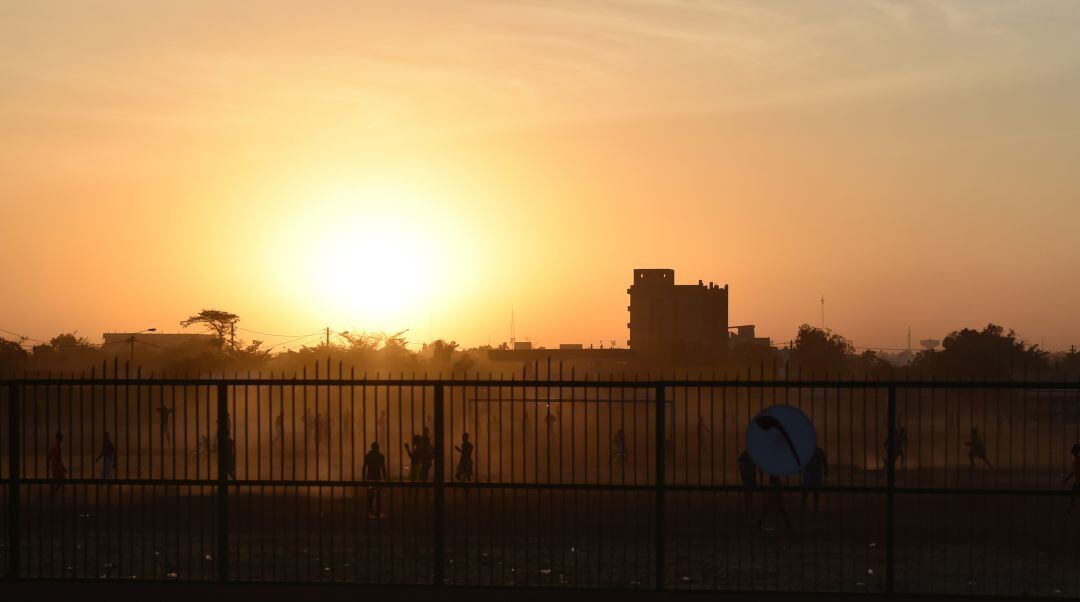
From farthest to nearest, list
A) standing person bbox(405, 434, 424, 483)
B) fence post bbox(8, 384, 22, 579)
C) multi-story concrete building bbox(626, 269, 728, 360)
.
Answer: multi-story concrete building bbox(626, 269, 728, 360) < standing person bbox(405, 434, 424, 483) < fence post bbox(8, 384, 22, 579)

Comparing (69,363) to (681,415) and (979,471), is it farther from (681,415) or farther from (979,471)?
(979,471)

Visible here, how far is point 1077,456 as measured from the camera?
22.8 meters

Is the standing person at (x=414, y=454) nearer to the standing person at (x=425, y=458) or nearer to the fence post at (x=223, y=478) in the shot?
the standing person at (x=425, y=458)

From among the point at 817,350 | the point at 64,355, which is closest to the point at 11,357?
the point at 64,355

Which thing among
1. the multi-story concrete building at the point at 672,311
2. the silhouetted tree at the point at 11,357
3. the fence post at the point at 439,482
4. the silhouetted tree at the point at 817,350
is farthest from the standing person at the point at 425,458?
the multi-story concrete building at the point at 672,311

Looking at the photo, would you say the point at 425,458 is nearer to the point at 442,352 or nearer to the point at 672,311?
the point at 442,352

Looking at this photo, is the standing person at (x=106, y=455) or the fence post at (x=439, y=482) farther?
the standing person at (x=106, y=455)

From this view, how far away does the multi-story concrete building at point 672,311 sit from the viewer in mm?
186500

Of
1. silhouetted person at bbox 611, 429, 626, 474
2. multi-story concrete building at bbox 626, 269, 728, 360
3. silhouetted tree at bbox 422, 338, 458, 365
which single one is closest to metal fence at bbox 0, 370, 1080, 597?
silhouetted person at bbox 611, 429, 626, 474

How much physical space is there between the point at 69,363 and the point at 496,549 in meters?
146

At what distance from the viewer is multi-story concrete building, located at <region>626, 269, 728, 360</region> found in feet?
612

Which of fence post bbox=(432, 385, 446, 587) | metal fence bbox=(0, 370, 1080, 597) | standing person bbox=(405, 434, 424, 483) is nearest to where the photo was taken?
fence post bbox=(432, 385, 446, 587)

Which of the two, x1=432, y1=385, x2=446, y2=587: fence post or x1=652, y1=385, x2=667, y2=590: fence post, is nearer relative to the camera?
x1=652, y1=385, x2=667, y2=590: fence post

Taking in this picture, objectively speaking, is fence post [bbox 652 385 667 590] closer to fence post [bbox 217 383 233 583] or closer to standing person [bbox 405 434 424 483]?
→ standing person [bbox 405 434 424 483]
